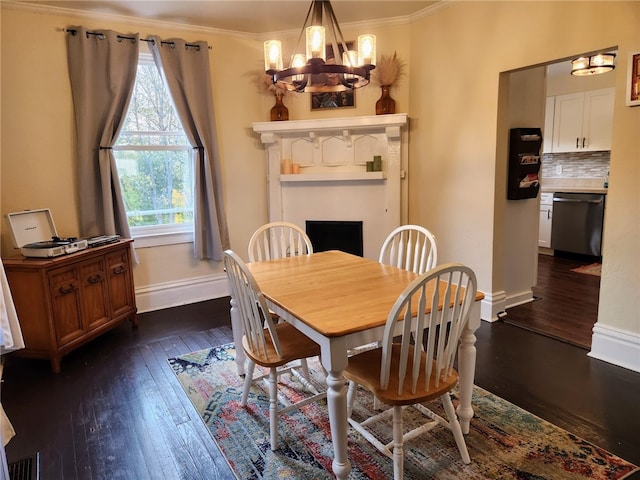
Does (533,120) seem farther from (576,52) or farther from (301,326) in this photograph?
(301,326)

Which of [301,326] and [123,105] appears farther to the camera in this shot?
[123,105]

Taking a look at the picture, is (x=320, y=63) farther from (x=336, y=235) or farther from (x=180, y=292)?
(x=180, y=292)

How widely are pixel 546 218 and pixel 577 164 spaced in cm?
91

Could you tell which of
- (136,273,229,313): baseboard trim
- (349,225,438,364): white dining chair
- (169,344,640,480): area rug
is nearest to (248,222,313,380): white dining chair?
(169,344,640,480): area rug

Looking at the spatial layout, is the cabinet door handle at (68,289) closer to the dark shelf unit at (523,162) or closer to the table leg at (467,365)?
the table leg at (467,365)

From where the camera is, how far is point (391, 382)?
5.43ft

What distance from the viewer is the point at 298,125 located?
13.4 ft

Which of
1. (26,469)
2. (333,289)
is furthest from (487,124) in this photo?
(26,469)

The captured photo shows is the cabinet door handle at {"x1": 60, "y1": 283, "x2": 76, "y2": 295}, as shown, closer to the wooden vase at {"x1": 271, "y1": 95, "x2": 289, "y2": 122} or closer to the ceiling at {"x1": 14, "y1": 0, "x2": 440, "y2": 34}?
the ceiling at {"x1": 14, "y1": 0, "x2": 440, "y2": 34}

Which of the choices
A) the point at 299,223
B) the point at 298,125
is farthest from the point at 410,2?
the point at 299,223

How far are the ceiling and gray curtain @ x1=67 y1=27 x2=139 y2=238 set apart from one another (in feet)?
0.68

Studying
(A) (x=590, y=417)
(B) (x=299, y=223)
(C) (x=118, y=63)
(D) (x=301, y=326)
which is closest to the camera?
(D) (x=301, y=326)

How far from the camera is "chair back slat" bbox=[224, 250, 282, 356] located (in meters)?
1.77

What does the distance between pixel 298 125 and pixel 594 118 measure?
13.3 ft
